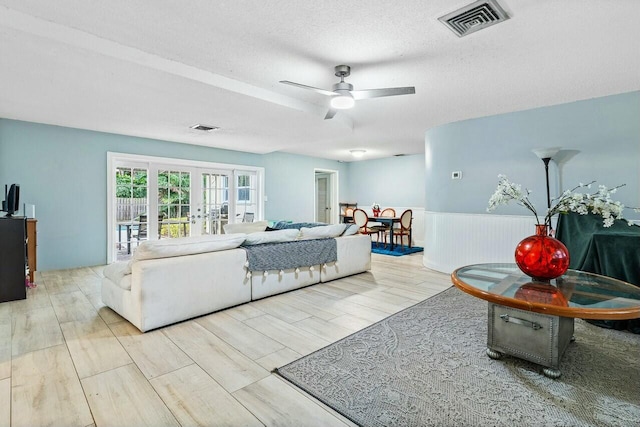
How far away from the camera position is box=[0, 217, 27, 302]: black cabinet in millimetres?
3227

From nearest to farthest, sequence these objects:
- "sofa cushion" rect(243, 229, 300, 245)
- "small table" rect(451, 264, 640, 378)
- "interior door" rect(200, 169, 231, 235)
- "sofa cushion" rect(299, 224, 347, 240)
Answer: "small table" rect(451, 264, 640, 378) < "sofa cushion" rect(243, 229, 300, 245) < "sofa cushion" rect(299, 224, 347, 240) < "interior door" rect(200, 169, 231, 235)

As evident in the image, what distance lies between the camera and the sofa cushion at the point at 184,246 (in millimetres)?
2625

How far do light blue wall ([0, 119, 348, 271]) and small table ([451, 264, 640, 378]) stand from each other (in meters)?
5.43

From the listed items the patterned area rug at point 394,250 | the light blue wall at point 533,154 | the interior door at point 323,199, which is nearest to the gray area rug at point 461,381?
the light blue wall at point 533,154

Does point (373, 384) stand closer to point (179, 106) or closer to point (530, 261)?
point (530, 261)

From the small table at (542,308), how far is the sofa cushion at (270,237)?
199 cm

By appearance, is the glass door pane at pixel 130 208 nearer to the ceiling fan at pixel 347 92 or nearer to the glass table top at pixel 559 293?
the ceiling fan at pixel 347 92

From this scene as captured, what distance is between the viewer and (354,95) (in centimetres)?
296

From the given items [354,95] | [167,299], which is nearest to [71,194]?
[167,299]

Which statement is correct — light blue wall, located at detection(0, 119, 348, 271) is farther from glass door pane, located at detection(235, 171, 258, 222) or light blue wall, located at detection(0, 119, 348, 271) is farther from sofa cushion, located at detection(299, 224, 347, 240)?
sofa cushion, located at detection(299, 224, 347, 240)

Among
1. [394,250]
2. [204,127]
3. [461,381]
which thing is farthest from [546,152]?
[204,127]

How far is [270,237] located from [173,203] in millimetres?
3340

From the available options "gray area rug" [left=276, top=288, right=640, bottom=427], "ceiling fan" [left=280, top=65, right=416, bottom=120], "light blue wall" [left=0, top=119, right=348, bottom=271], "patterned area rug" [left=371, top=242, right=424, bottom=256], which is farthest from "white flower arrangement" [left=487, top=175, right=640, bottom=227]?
"light blue wall" [left=0, top=119, right=348, bottom=271]

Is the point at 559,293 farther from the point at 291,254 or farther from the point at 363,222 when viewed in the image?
the point at 363,222
